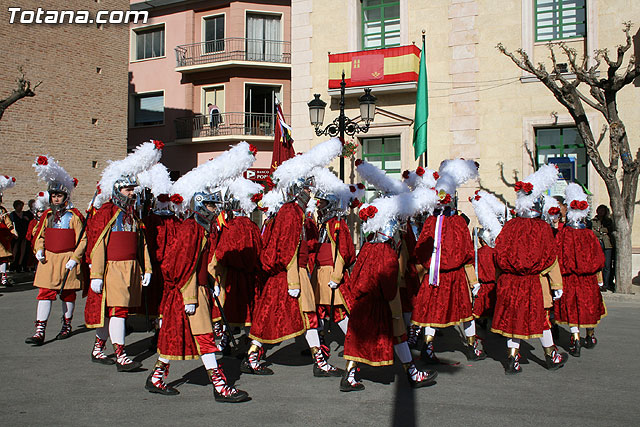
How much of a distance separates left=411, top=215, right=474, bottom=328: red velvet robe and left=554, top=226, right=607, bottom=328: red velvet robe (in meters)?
1.64

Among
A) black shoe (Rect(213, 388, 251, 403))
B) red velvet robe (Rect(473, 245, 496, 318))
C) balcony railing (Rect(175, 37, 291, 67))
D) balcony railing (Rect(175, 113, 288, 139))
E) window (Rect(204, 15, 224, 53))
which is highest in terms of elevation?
window (Rect(204, 15, 224, 53))

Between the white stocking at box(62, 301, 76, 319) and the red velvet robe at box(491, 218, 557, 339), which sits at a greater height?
the red velvet robe at box(491, 218, 557, 339)

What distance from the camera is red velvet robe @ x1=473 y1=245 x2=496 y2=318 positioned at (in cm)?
837

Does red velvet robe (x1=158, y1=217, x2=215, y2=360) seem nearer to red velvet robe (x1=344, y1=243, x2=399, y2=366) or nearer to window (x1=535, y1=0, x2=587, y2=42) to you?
red velvet robe (x1=344, y1=243, x2=399, y2=366)

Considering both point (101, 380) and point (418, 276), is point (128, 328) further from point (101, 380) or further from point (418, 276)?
point (418, 276)

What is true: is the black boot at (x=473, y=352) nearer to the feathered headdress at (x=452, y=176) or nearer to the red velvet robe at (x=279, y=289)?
the feathered headdress at (x=452, y=176)

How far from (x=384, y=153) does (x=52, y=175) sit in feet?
43.2

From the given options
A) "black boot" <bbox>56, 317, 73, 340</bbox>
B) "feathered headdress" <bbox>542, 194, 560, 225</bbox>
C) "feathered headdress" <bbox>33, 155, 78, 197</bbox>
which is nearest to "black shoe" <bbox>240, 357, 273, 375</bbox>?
"black boot" <bbox>56, 317, 73, 340</bbox>

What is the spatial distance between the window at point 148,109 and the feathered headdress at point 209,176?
77.1ft

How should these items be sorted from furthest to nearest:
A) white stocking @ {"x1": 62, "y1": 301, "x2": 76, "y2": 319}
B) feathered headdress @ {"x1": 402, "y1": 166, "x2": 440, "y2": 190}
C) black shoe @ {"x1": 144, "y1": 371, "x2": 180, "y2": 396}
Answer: white stocking @ {"x1": 62, "y1": 301, "x2": 76, "y2": 319} → feathered headdress @ {"x1": 402, "y1": 166, "x2": 440, "y2": 190} → black shoe @ {"x1": 144, "y1": 371, "x2": 180, "y2": 396}

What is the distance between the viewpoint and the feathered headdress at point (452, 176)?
7.04 meters

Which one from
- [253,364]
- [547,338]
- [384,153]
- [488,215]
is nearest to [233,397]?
[253,364]

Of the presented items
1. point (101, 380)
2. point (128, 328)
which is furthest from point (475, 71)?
point (101, 380)

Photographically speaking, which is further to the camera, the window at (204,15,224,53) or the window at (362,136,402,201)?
the window at (204,15,224,53)
